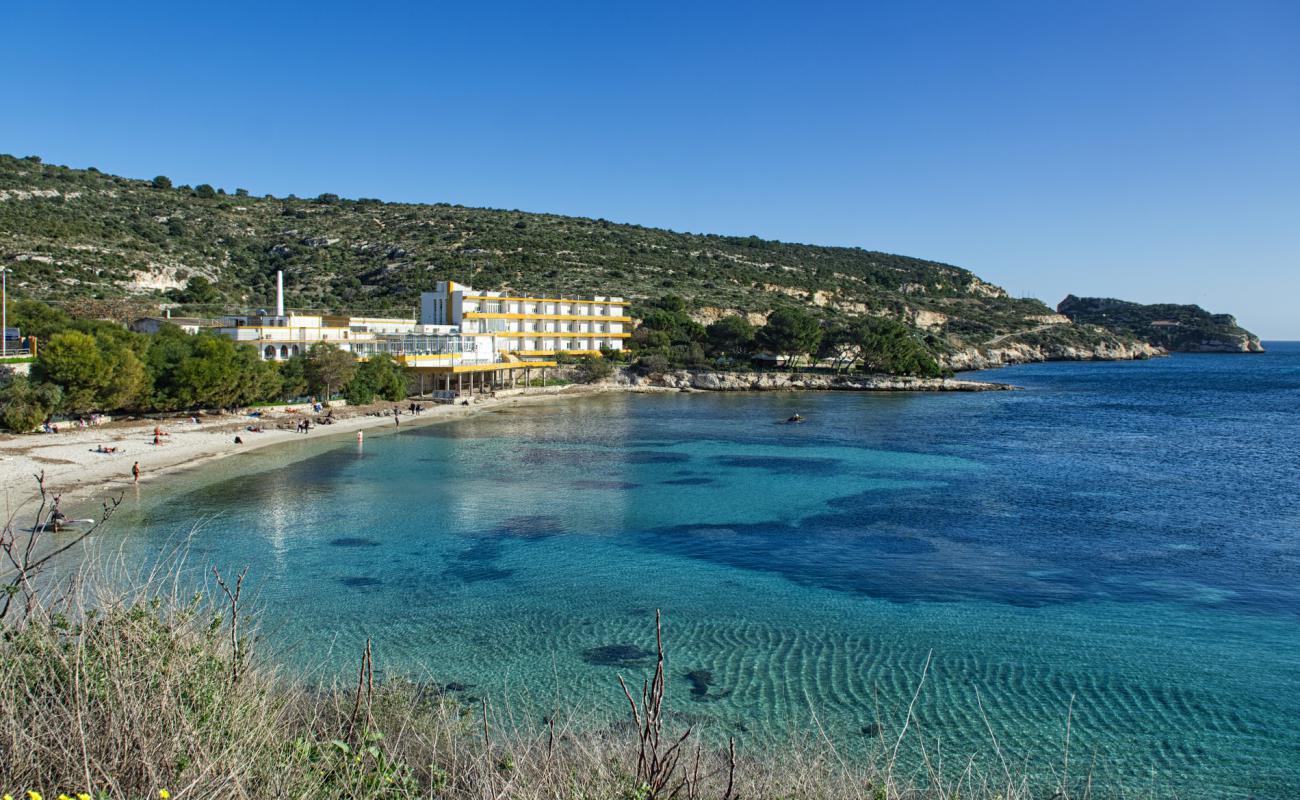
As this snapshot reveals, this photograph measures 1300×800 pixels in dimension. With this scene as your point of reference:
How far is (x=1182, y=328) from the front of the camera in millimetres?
167750

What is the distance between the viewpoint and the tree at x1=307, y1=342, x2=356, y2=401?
45.7m

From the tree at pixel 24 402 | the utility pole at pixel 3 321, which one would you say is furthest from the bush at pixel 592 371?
the tree at pixel 24 402

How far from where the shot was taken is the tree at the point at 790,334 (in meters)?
74.8

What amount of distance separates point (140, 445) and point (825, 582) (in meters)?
26.9

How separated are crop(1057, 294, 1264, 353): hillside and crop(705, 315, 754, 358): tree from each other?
363 feet

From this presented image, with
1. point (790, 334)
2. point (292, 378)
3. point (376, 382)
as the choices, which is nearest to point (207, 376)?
point (292, 378)

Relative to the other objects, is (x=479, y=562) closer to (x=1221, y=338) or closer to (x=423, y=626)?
(x=423, y=626)

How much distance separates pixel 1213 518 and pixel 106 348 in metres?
41.7

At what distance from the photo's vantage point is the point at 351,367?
4719cm

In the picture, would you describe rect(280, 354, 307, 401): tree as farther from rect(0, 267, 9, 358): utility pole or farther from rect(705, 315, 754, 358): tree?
rect(705, 315, 754, 358): tree

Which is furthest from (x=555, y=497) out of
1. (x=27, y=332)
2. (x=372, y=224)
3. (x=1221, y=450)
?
(x=372, y=224)

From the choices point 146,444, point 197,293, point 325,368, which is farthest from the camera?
point 197,293

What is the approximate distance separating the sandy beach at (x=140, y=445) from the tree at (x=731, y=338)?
35228mm

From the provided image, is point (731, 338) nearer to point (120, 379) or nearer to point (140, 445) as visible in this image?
point (120, 379)
